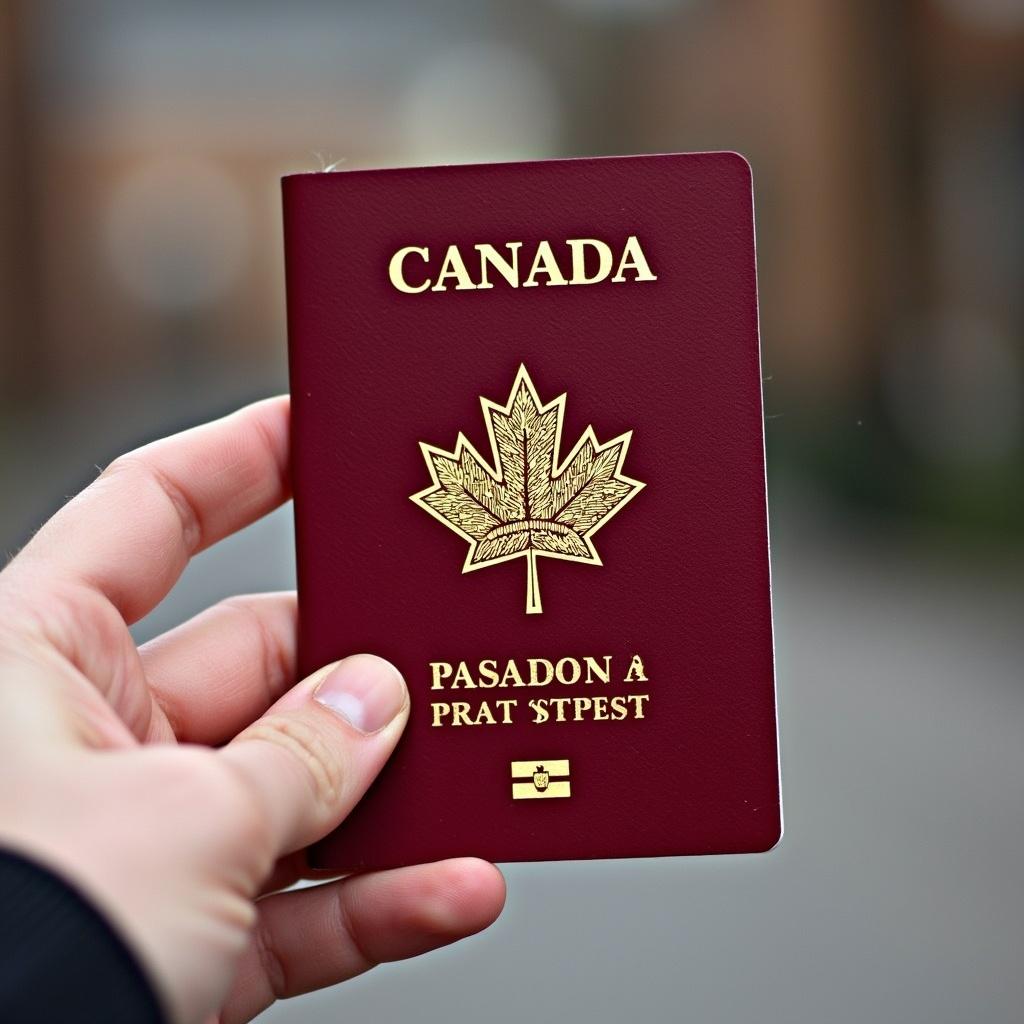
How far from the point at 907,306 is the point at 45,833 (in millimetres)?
12975

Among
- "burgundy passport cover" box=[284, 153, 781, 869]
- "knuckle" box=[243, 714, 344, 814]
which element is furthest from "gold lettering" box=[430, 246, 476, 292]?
"knuckle" box=[243, 714, 344, 814]

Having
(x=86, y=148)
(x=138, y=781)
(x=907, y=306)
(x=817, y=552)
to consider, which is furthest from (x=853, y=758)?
(x=86, y=148)

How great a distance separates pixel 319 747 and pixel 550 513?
1.35 feet

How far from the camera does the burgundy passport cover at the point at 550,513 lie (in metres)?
1.67

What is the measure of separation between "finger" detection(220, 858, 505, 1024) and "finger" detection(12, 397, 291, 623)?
457mm

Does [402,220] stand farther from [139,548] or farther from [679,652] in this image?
[679,652]

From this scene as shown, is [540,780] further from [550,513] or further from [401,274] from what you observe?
[401,274]

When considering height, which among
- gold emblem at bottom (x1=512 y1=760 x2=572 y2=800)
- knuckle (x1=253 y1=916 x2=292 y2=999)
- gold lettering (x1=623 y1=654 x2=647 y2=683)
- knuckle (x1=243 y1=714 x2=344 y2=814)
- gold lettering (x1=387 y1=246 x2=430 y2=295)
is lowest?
knuckle (x1=253 y1=916 x2=292 y2=999)

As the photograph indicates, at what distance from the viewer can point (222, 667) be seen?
1.84 meters

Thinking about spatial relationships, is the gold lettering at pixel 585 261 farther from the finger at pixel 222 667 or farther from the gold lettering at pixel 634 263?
the finger at pixel 222 667

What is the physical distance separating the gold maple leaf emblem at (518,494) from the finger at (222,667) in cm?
40

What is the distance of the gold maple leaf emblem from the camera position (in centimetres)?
167

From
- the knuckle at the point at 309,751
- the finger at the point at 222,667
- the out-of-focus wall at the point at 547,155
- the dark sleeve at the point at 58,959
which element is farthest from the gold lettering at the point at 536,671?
the out-of-focus wall at the point at 547,155

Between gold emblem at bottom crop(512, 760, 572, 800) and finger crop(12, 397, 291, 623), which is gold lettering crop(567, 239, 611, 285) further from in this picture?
gold emblem at bottom crop(512, 760, 572, 800)
